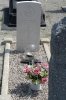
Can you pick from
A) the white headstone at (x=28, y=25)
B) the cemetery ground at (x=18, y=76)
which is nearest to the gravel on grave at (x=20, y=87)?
the cemetery ground at (x=18, y=76)

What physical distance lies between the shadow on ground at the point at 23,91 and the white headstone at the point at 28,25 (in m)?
2.39

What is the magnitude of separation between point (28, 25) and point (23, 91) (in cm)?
273

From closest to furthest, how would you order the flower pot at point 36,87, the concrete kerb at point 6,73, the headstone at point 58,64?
the headstone at point 58,64 → the concrete kerb at point 6,73 → the flower pot at point 36,87

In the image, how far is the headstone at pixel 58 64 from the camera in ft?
11.0

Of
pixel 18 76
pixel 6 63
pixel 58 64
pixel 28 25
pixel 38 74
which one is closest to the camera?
pixel 58 64

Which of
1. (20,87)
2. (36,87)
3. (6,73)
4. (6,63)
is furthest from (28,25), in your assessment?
(36,87)

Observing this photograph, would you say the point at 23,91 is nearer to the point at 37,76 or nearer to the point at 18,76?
the point at 37,76

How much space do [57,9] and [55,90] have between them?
11.6 metres

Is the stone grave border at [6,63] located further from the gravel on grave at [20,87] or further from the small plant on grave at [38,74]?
the small plant on grave at [38,74]

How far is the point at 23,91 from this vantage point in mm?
6699

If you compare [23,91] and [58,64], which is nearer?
[58,64]

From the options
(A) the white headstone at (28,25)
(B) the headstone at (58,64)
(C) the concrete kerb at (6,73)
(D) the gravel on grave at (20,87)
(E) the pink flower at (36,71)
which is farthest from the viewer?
(A) the white headstone at (28,25)

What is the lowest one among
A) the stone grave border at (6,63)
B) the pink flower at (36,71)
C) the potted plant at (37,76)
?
the stone grave border at (6,63)

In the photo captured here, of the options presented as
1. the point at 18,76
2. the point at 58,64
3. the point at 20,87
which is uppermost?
the point at 58,64
